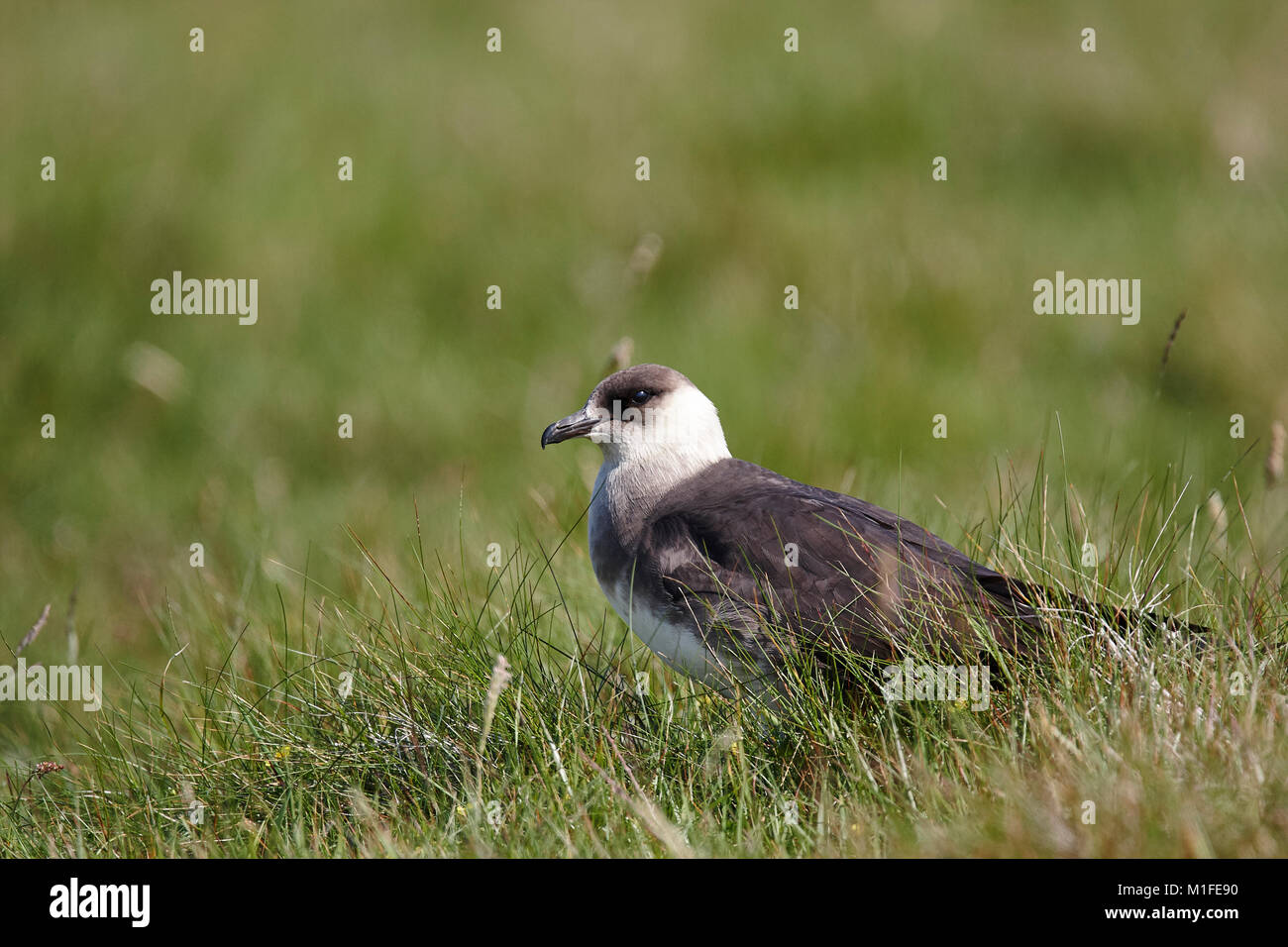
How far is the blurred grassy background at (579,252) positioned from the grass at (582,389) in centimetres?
4

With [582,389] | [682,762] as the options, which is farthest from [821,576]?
[582,389]

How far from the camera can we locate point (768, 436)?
285 inches

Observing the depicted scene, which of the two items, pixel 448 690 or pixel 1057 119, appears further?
pixel 1057 119

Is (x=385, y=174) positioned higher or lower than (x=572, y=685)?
higher

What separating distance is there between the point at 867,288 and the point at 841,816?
19.8 ft

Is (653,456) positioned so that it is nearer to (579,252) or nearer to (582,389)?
(582,389)

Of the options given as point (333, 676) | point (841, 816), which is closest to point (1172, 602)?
point (841, 816)

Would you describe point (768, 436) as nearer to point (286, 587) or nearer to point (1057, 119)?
point (286, 587)

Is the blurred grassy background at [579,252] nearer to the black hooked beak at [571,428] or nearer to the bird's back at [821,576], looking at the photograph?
the black hooked beak at [571,428]

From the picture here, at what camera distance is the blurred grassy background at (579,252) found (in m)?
7.72

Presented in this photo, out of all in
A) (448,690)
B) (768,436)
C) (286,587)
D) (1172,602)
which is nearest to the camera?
(448,690)

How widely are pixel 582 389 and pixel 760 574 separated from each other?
4288mm
